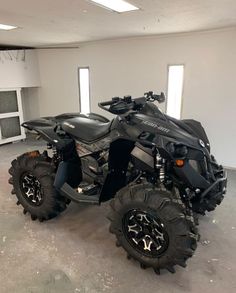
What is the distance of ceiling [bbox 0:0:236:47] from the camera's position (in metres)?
2.32

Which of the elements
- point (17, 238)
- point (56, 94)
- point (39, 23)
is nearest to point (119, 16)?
point (39, 23)

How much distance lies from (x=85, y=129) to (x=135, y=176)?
665mm

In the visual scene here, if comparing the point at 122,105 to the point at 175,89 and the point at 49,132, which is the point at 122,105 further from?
the point at 175,89

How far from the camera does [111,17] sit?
9.39ft

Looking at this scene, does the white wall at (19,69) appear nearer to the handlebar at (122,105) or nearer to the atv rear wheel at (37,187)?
the atv rear wheel at (37,187)

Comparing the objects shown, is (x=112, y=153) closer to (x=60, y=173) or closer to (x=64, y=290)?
(x=60, y=173)

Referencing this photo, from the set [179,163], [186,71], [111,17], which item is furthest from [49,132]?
[186,71]

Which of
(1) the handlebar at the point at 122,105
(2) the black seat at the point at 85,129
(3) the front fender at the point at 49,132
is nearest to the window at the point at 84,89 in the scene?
(3) the front fender at the point at 49,132

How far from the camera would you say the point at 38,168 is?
2.51 meters

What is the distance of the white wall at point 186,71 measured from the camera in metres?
3.75

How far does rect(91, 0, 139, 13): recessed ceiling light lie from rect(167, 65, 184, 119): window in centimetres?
188

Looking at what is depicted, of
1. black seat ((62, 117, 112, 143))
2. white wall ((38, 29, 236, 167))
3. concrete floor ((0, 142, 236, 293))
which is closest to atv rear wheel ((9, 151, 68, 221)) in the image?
concrete floor ((0, 142, 236, 293))

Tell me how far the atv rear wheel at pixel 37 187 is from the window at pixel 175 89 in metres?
2.61

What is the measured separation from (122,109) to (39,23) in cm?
194
